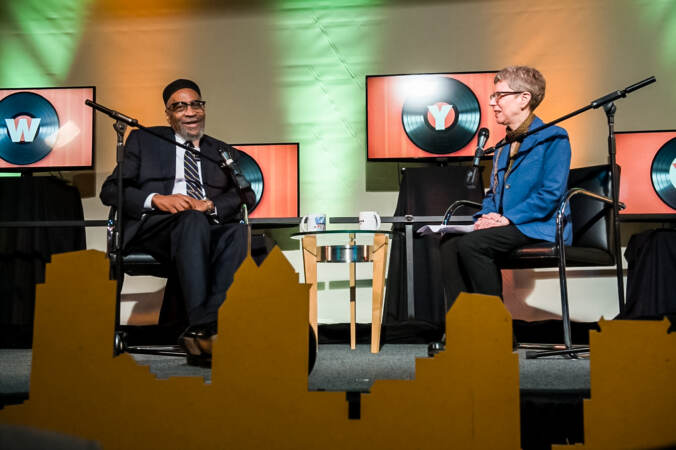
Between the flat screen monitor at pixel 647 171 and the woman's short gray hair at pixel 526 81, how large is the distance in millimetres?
1297

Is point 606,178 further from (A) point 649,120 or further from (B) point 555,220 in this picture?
(A) point 649,120

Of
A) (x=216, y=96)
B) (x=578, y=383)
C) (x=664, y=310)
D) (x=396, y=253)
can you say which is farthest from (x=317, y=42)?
(x=578, y=383)

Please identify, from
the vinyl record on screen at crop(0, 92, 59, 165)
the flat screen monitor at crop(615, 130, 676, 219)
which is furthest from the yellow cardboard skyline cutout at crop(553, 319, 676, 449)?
the vinyl record on screen at crop(0, 92, 59, 165)

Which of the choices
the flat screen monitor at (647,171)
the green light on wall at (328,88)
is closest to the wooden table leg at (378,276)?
the green light on wall at (328,88)

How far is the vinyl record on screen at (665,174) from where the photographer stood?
3.78 metres

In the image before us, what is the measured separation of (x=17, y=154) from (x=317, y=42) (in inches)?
83.1

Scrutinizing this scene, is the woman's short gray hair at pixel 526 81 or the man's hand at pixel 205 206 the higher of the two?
the woman's short gray hair at pixel 526 81

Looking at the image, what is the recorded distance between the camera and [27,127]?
3984 mm

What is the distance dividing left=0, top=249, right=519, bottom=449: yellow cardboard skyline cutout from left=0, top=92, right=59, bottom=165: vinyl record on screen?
3.32 metres

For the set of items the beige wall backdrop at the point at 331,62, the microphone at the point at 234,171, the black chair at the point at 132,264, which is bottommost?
the black chair at the point at 132,264

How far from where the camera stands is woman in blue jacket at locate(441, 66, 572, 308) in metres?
2.54

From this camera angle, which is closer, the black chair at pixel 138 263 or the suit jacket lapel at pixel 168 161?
the black chair at pixel 138 263

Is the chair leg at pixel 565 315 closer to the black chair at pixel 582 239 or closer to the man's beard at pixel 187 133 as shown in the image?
the black chair at pixel 582 239

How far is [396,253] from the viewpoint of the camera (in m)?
3.79
